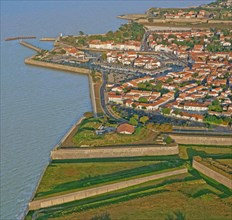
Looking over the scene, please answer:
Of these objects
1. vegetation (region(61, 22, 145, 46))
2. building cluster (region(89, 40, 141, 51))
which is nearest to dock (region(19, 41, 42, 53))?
vegetation (region(61, 22, 145, 46))

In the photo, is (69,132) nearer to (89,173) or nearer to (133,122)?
(133,122)

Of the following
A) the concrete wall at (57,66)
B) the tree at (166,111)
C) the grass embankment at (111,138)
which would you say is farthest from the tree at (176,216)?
the concrete wall at (57,66)

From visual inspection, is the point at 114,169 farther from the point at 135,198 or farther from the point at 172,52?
the point at 172,52

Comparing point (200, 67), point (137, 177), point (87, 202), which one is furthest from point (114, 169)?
point (200, 67)

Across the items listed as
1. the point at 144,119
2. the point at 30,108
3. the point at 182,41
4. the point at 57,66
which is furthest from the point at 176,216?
the point at 182,41

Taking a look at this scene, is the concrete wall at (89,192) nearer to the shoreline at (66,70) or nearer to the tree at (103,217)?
the shoreline at (66,70)
